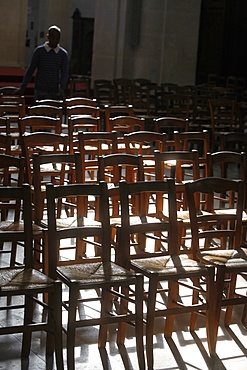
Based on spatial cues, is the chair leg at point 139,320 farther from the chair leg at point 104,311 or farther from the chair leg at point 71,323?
Result: the chair leg at point 71,323

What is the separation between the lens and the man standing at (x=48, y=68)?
11.6 meters

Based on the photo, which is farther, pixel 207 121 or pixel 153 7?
pixel 153 7

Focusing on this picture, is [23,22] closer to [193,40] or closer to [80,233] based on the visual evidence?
[193,40]

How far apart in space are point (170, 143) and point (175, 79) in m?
10.4

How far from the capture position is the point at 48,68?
38.3 feet

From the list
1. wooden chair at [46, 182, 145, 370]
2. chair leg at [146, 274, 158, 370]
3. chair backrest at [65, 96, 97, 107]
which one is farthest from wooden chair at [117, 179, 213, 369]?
chair backrest at [65, 96, 97, 107]

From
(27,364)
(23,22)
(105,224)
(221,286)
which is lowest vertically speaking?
(27,364)

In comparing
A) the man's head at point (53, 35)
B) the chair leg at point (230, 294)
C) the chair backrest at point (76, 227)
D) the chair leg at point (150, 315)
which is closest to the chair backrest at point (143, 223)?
the chair backrest at point (76, 227)

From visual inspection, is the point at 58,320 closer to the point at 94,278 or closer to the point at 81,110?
the point at 94,278

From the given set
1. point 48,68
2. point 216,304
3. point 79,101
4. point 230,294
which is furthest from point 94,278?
point 48,68

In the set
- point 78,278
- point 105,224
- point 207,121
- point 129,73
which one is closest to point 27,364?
point 78,278

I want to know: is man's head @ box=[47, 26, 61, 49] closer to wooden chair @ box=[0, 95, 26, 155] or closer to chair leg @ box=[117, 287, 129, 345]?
wooden chair @ box=[0, 95, 26, 155]

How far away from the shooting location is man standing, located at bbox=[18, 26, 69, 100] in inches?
457

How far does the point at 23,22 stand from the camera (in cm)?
1884
